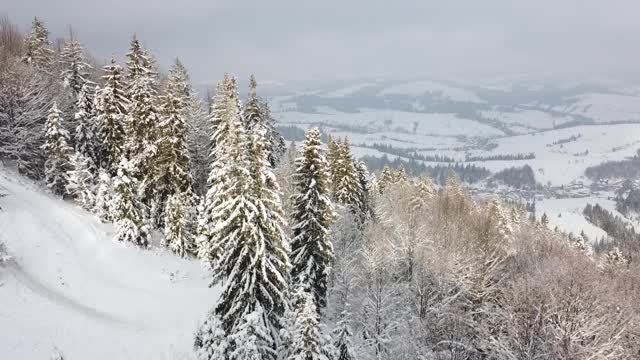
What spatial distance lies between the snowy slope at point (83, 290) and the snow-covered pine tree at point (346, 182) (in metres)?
15.4

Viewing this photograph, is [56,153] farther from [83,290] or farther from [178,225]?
[83,290]

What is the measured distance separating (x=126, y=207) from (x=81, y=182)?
740 centimetres

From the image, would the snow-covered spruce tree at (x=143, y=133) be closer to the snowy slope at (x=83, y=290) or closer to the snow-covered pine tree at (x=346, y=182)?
the snowy slope at (x=83, y=290)

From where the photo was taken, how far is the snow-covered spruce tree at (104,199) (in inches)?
1608

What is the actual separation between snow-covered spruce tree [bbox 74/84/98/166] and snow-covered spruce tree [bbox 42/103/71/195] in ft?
7.76

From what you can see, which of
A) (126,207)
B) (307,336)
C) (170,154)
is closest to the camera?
(307,336)

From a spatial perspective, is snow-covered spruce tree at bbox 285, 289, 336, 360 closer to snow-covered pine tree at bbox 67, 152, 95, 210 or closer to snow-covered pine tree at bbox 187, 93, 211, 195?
snow-covered pine tree at bbox 67, 152, 95, 210

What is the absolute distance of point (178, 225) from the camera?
41.2 m

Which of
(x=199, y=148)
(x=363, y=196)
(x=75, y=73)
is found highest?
(x=75, y=73)

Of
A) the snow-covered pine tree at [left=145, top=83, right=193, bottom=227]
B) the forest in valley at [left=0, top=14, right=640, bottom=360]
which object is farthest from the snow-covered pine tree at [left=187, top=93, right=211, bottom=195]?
the snow-covered pine tree at [left=145, top=83, right=193, bottom=227]

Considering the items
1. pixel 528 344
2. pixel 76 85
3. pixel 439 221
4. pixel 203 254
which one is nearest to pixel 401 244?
pixel 439 221

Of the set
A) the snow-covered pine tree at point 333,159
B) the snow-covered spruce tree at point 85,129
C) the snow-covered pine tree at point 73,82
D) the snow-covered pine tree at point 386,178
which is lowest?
the snow-covered pine tree at point 386,178

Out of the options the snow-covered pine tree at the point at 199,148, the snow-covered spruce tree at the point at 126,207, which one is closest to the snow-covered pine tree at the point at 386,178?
the snow-covered pine tree at the point at 199,148

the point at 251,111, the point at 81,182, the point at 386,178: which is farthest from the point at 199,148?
the point at 386,178
